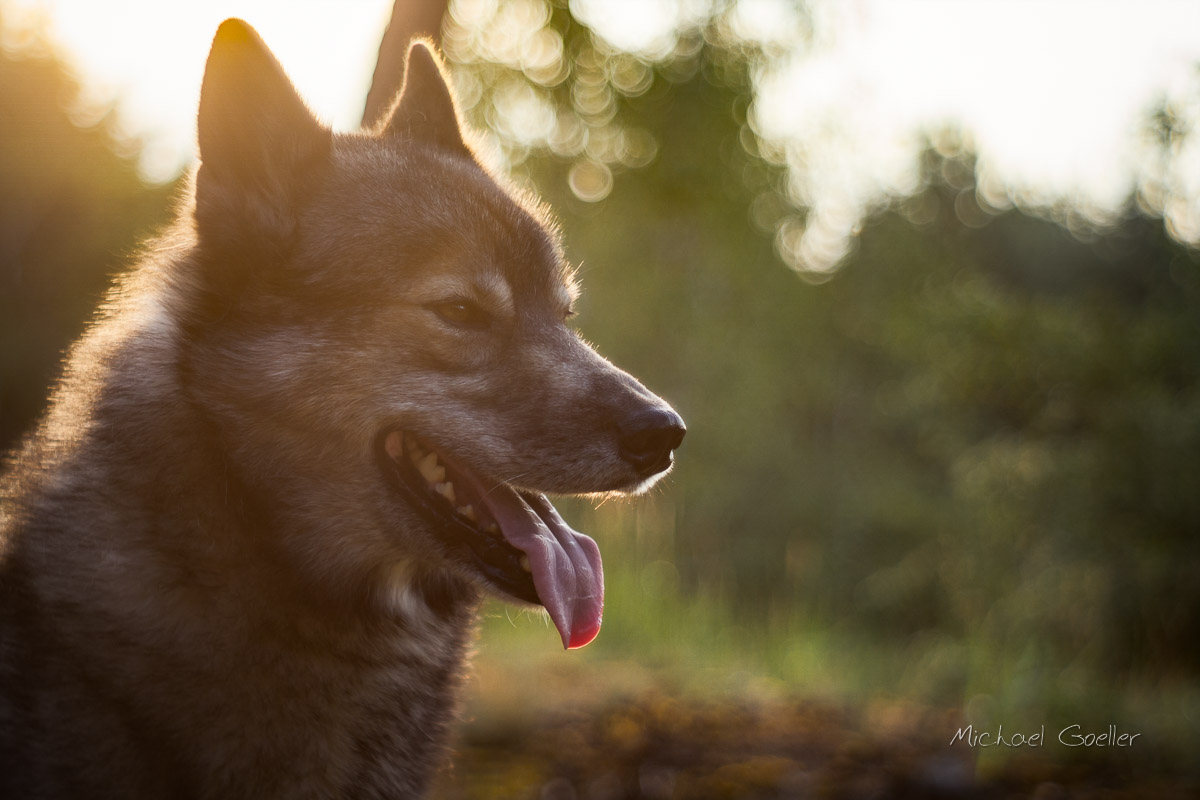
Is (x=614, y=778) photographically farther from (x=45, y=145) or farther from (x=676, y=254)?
(x=676, y=254)

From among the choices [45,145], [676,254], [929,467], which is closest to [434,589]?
[45,145]

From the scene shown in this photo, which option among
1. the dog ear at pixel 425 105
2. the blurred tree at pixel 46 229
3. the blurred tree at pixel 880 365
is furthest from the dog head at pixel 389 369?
the blurred tree at pixel 46 229

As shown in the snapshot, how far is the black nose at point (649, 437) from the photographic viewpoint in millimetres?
2844

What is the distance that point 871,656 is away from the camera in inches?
367

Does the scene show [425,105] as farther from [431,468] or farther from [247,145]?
[431,468]

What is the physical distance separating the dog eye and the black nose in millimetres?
629

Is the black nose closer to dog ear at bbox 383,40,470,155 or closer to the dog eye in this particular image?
the dog eye

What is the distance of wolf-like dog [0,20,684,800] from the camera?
2463 millimetres

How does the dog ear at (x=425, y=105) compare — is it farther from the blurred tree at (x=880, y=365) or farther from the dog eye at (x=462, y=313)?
the blurred tree at (x=880, y=365)

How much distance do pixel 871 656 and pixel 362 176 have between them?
823 cm

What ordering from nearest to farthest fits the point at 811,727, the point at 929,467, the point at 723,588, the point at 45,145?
the point at 811,727 → the point at 723,588 → the point at 45,145 → the point at 929,467

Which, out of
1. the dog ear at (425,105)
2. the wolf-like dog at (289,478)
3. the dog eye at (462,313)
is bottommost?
the wolf-like dog at (289,478)

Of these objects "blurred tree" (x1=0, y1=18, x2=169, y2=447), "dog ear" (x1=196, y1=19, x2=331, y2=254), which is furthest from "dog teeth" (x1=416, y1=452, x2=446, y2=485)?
"blurred tree" (x1=0, y1=18, x2=169, y2=447)

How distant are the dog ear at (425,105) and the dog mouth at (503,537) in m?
1.51
